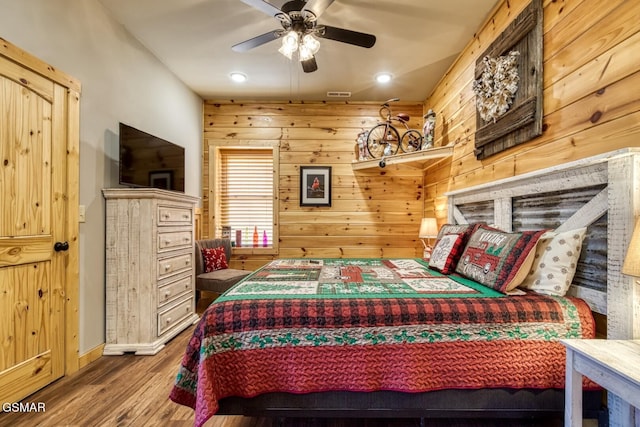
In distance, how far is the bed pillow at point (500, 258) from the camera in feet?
5.14

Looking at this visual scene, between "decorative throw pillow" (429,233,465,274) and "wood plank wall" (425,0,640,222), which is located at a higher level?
"wood plank wall" (425,0,640,222)

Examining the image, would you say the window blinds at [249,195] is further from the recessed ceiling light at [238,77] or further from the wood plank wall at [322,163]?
the recessed ceiling light at [238,77]

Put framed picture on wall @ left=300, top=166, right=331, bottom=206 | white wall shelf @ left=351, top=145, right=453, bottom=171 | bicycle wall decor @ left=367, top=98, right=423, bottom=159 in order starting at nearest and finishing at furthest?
white wall shelf @ left=351, top=145, right=453, bottom=171, bicycle wall decor @ left=367, top=98, right=423, bottom=159, framed picture on wall @ left=300, top=166, right=331, bottom=206

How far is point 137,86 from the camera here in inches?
112

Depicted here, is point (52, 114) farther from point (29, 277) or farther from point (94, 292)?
point (94, 292)

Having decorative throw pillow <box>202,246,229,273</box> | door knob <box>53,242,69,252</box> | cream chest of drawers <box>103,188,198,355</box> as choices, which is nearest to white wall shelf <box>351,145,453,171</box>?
decorative throw pillow <box>202,246,229,273</box>

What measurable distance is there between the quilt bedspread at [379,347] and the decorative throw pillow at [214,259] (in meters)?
2.30

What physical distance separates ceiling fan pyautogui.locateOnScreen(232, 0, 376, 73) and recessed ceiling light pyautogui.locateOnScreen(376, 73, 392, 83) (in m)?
1.35

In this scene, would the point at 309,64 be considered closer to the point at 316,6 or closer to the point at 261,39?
the point at 261,39

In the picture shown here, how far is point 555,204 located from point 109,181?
10.8 feet

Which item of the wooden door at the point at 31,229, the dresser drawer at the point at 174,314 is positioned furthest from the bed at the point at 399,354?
the dresser drawer at the point at 174,314

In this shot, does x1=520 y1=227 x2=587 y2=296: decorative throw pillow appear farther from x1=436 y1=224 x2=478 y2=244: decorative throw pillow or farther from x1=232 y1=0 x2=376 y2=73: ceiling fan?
x1=232 y1=0 x2=376 y2=73: ceiling fan

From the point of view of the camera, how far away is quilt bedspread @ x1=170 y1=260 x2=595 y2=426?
1.36 metres

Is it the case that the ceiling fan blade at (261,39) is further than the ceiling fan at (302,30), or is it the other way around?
the ceiling fan blade at (261,39)
